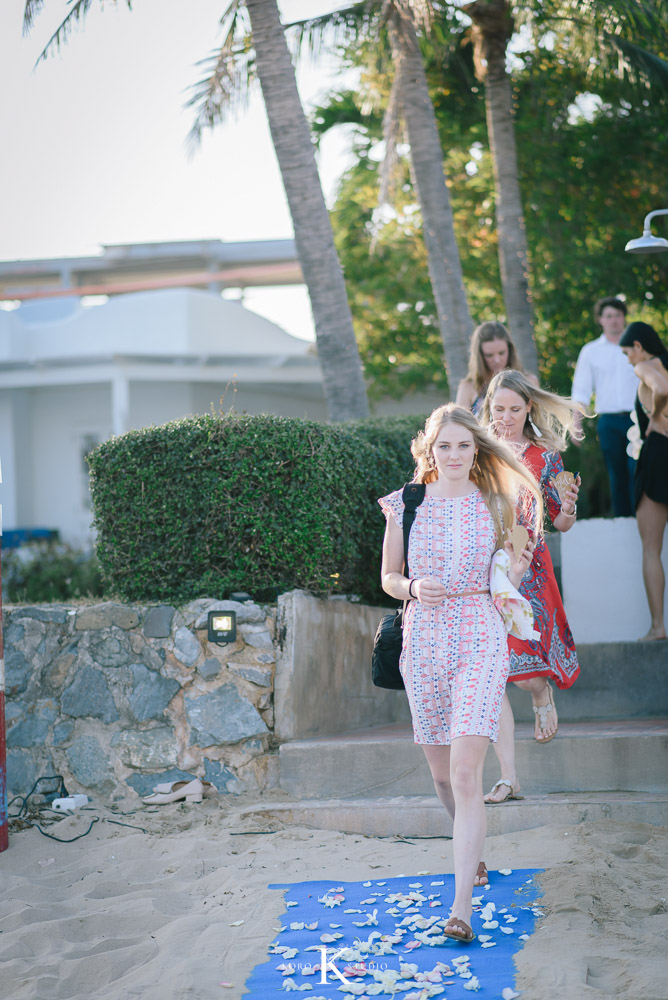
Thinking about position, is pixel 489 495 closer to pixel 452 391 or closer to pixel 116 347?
pixel 452 391

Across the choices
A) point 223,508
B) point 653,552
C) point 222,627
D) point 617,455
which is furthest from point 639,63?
point 222,627

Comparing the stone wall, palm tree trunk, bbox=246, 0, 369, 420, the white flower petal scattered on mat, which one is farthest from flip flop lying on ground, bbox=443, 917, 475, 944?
palm tree trunk, bbox=246, 0, 369, 420

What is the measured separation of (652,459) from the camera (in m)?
6.56

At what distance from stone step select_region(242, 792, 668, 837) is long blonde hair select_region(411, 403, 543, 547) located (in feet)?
4.76

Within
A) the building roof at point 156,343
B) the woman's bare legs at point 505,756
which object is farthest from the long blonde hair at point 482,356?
the building roof at point 156,343

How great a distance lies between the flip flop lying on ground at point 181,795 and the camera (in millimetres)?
5832

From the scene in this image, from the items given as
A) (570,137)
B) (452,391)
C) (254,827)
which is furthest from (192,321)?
(254,827)

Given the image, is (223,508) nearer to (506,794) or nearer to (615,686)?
(506,794)

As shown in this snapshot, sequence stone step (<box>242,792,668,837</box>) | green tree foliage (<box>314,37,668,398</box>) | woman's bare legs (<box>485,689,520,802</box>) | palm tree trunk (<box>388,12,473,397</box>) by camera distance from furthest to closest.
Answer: green tree foliage (<box>314,37,668,398</box>)
palm tree trunk (<box>388,12,473,397</box>)
woman's bare legs (<box>485,689,520,802</box>)
stone step (<box>242,792,668,837</box>)

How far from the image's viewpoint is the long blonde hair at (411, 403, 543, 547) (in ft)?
13.6

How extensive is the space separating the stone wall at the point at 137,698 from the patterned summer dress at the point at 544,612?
59.9 inches

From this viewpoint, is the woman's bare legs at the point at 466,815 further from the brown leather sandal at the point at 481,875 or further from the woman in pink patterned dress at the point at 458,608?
the brown leather sandal at the point at 481,875

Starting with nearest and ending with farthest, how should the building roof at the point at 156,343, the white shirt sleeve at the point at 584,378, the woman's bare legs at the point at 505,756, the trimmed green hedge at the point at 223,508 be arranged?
the woman's bare legs at the point at 505,756 < the trimmed green hedge at the point at 223,508 < the white shirt sleeve at the point at 584,378 < the building roof at the point at 156,343

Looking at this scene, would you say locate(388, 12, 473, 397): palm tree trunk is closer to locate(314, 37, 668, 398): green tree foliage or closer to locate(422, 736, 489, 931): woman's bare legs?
locate(314, 37, 668, 398): green tree foliage
